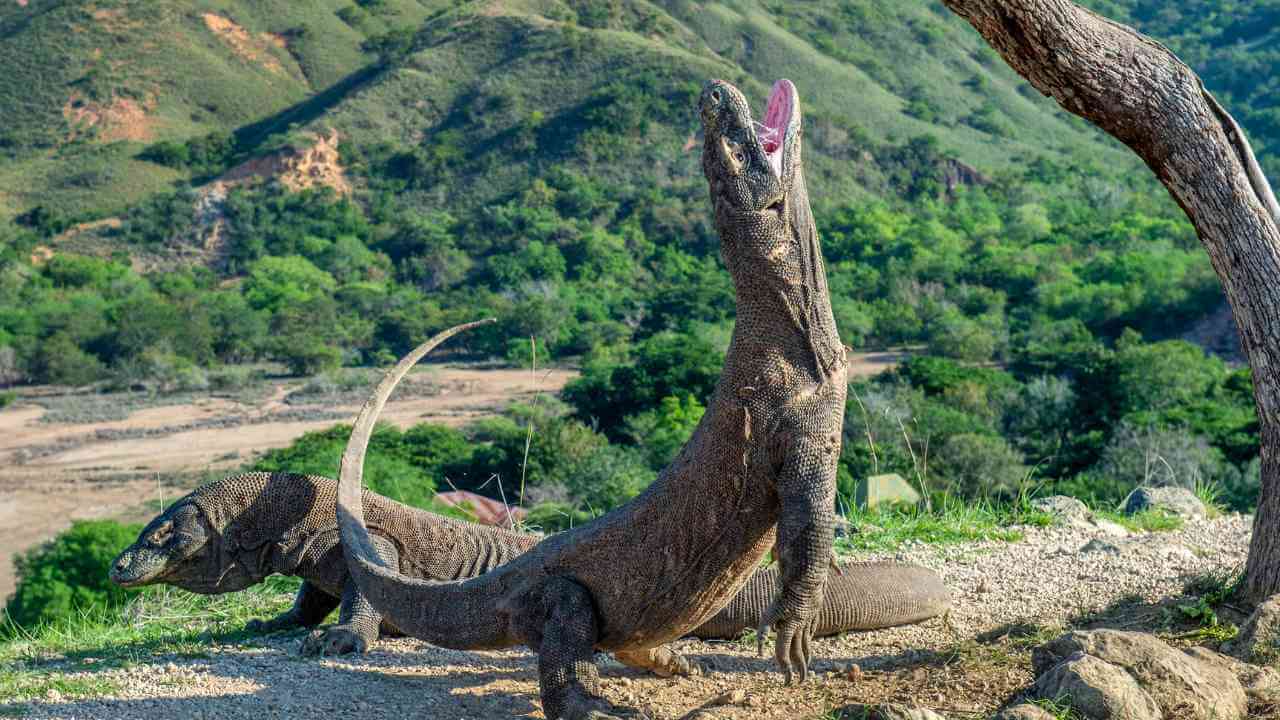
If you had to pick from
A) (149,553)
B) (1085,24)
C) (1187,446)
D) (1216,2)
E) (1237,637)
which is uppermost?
(1216,2)

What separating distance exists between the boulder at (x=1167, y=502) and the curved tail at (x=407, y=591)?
465 centimetres

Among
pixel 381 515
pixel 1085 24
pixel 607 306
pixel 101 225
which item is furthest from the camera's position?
pixel 101 225

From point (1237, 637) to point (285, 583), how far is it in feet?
15.3

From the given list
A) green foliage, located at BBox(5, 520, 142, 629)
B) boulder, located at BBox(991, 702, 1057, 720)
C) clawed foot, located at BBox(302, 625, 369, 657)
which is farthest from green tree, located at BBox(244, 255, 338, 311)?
boulder, located at BBox(991, 702, 1057, 720)

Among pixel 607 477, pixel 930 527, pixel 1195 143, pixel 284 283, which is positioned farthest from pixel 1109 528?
pixel 284 283

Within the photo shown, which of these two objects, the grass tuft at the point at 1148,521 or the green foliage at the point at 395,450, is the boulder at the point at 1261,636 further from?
the green foliage at the point at 395,450

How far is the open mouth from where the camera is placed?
11.2ft

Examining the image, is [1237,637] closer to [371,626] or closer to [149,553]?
[371,626]

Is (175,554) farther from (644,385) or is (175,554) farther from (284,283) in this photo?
(284,283)

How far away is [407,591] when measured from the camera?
14.1 feet

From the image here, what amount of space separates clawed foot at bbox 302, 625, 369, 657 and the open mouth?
268 centimetres

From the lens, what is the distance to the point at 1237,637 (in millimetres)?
3984

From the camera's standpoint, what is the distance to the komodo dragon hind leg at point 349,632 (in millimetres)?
5047

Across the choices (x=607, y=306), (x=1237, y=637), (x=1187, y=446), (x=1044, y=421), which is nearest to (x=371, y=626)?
(x=1237, y=637)
